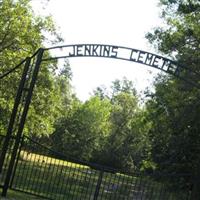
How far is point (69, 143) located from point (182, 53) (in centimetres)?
3233

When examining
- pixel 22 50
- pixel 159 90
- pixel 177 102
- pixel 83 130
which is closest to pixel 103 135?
pixel 83 130

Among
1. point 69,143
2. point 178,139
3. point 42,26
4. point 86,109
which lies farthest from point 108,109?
point 178,139

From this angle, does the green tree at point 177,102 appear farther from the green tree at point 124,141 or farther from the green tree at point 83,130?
the green tree at point 83,130

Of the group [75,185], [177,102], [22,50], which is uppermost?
[22,50]

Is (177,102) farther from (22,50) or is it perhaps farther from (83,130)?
(83,130)

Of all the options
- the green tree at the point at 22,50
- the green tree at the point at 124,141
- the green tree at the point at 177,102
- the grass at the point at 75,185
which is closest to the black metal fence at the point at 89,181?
the grass at the point at 75,185

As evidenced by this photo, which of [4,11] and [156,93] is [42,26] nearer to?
[4,11]

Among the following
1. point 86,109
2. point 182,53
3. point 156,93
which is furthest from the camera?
point 86,109

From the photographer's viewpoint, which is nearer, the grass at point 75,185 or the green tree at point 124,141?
the grass at point 75,185

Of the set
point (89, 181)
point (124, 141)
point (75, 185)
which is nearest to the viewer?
point (89, 181)

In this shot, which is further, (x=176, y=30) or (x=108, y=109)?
(x=108, y=109)

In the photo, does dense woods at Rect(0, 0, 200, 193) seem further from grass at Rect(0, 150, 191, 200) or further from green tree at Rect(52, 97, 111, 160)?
green tree at Rect(52, 97, 111, 160)

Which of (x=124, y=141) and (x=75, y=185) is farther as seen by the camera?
(x=124, y=141)

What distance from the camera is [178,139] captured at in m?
21.4
